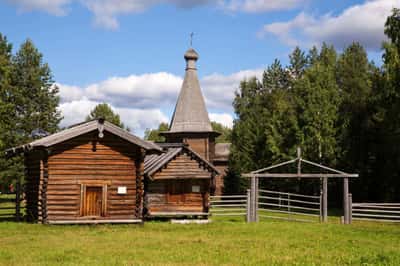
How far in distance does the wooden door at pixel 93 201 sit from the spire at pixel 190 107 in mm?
25364

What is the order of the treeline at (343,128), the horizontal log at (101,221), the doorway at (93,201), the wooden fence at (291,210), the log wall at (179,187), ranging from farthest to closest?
1. the treeline at (343,128)
2. the log wall at (179,187)
3. the wooden fence at (291,210)
4. the doorway at (93,201)
5. the horizontal log at (101,221)

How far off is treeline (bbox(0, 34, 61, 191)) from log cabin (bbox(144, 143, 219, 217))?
23.1 meters

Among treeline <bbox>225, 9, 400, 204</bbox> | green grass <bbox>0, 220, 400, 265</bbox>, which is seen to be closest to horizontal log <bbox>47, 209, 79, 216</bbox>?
green grass <bbox>0, 220, 400, 265</bbox>

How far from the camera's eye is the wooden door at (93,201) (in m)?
24.3

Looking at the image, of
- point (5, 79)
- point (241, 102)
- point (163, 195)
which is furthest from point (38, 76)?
point (163, 195)

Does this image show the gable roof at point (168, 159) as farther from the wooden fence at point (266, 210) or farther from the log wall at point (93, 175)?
the log wall at point (93, 175)

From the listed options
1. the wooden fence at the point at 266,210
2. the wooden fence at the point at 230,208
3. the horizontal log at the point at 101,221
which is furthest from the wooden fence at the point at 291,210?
the horizontal log at the point at 101,221

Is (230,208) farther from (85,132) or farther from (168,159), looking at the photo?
(85,132)

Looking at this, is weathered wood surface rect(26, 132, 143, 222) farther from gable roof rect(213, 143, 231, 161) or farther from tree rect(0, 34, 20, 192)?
gable roof rect(213, 143, 231, 161)

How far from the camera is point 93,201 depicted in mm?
24359

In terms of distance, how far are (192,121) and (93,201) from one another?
26053 millimetres

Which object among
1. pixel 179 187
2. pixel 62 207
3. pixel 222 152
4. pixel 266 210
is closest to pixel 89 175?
pixel 62 207

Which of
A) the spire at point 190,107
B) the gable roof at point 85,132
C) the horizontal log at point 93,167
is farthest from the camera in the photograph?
the spire at point 190,107

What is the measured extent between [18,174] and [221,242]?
33.7m
